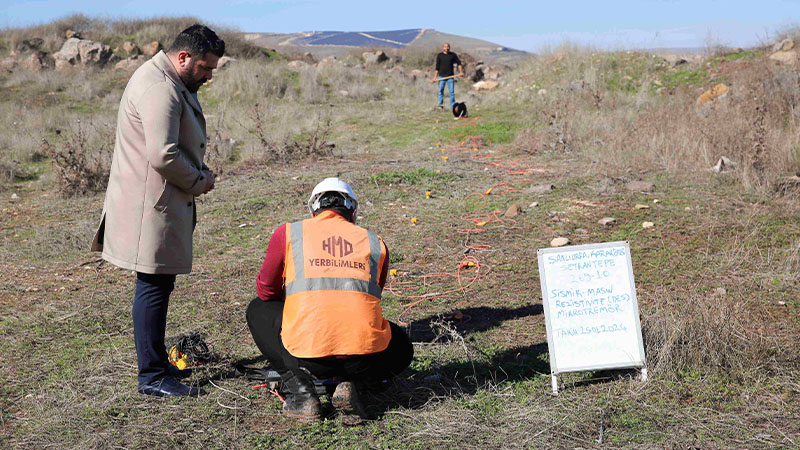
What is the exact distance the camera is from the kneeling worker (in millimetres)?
3000

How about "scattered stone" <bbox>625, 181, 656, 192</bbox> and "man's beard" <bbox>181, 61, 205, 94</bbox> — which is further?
"scattered stone" <bbox>625, 181, 656, 192</bbox>

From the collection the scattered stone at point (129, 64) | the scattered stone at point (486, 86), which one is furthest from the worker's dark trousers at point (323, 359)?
the scattered stone at point (129, 64)

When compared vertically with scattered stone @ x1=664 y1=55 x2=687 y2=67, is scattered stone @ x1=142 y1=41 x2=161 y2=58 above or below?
above

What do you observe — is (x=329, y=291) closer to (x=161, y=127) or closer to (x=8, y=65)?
(x=161, y=127)

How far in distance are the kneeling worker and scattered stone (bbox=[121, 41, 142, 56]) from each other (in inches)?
951

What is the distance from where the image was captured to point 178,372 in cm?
369

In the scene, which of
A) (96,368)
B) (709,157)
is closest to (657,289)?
(96,368)

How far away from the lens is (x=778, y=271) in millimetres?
4934

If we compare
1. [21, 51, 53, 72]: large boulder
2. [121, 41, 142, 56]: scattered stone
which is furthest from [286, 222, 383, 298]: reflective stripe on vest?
[121, 41, 142, 56]: scattered stone

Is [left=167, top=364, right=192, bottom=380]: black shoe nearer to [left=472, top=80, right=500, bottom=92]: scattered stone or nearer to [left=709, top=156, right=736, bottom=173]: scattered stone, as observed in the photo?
[left=709, top=156, right=736, bottom=173]: scattered stone

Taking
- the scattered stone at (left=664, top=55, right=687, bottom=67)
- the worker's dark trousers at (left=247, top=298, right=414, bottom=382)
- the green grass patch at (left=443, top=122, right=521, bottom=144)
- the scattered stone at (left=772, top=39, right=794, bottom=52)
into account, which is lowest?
the worker's dark trousers at (left=247, top=298, right=414, bottom=382)

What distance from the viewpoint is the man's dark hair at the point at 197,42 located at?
325 centimetres

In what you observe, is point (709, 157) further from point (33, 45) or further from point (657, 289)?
point (33, 45)

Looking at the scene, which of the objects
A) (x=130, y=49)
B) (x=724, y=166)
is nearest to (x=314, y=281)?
(x=724, y=166)
